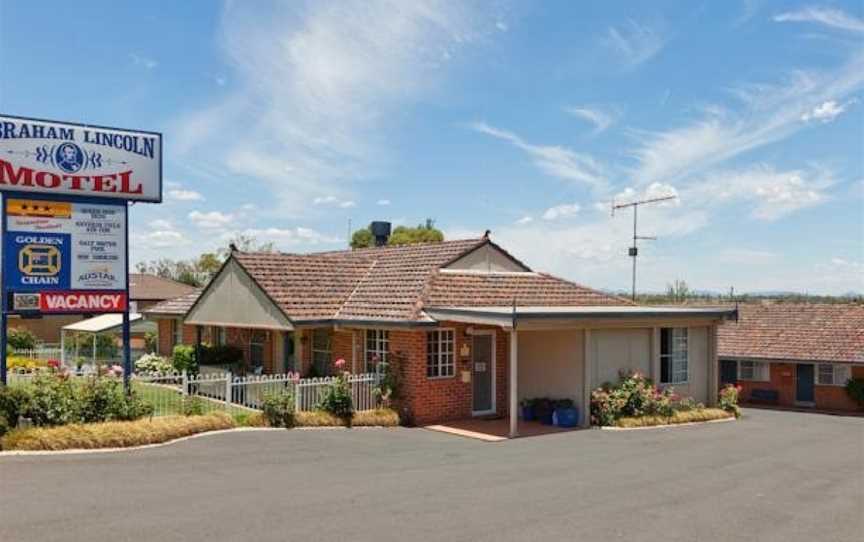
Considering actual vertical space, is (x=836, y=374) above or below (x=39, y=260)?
below

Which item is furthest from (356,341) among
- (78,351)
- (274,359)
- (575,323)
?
(78,351)

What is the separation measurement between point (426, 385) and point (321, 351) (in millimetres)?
4379

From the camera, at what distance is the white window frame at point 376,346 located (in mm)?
18953

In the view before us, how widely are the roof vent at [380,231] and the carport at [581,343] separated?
9.70 metres

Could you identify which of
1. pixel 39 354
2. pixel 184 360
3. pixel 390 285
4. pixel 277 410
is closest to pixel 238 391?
pixel 277 410

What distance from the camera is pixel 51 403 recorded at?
13461 mm

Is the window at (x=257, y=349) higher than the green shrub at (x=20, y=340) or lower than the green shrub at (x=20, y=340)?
higher

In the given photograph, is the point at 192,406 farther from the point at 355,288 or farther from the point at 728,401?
the point at 728,401

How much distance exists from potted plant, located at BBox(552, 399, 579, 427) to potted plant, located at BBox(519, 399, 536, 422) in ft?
2.28

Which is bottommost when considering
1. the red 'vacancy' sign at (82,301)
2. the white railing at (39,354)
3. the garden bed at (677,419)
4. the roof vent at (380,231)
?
the garden bed at (677,419)

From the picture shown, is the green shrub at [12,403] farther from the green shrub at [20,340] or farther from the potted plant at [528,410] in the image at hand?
the green shrub at [20,340]

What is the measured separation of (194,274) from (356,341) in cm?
6147

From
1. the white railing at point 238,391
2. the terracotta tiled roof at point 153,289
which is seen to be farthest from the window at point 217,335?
the terracotta tiled roof at point 153,289

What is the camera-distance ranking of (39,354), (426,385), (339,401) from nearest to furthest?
(339,401), (426,385), (39,354)
